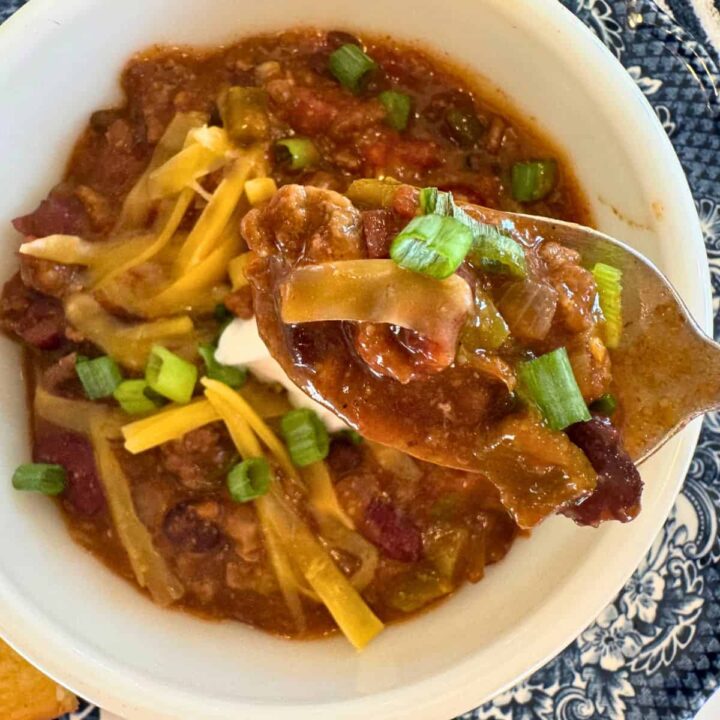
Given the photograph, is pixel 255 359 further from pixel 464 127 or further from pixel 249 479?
pixel 464 127

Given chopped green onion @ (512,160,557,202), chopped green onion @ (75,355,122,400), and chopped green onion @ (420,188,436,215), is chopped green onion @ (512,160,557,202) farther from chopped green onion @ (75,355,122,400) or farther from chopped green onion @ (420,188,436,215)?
chopped green onion @ (75,355,122,400)

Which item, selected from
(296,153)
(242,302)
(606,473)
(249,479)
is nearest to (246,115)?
(296,153)

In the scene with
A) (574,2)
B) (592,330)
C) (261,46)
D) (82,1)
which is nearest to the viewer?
(592,330)

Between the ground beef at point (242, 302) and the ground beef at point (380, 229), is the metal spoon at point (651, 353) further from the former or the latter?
the ground beef at point (242, 302)

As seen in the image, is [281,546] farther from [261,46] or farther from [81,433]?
[261,46]

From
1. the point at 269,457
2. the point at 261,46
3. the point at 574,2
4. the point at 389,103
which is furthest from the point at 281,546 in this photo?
the point at 574,2
